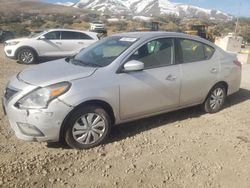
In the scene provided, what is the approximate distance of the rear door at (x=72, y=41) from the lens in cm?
1233

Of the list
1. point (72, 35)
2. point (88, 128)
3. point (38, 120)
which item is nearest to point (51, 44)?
point (72, 35)

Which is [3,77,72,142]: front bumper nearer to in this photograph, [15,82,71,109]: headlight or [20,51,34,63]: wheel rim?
[15,82,71,109]: headlight

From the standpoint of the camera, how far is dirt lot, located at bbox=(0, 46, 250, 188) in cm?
363

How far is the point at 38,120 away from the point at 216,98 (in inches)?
141

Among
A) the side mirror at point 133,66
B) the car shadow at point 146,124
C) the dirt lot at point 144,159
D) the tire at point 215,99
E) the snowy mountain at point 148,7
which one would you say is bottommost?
the dirt lot at point 144,159

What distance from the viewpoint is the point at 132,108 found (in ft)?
15.1

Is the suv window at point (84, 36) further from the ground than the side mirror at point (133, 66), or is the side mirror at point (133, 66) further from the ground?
the side mirror at point (133, 66)

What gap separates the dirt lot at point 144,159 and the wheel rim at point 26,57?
669 cm

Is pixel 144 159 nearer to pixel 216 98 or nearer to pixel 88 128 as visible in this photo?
pixel 88 128

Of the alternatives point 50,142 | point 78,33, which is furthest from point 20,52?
point 50,142

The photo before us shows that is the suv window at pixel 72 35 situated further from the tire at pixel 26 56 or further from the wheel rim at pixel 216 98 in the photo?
the wheel rim at pixel 216 98

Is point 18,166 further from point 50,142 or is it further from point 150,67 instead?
point 150,67

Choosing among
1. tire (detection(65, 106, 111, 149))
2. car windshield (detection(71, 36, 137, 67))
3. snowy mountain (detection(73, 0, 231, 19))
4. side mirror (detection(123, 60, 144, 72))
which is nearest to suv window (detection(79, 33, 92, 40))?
car windshield (detection(71, 36, 137, 67))

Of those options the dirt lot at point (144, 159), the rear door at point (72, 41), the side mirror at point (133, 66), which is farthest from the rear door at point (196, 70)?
the rear door at point (72, 41)
